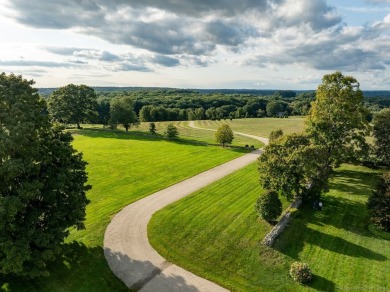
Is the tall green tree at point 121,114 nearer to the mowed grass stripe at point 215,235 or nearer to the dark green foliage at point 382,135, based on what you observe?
the mowed grass stripe at point 215,235

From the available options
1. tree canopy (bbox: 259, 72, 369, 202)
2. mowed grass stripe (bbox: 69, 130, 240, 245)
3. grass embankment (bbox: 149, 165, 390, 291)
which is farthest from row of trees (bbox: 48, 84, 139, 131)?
tree canopy (bbox: 259, 72, 369, 202)

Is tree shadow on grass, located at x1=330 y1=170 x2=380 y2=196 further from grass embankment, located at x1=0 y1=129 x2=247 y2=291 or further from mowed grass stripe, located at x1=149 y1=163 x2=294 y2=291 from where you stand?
grass embankment, located at x1=0 y1=129 x2=247 y2=291

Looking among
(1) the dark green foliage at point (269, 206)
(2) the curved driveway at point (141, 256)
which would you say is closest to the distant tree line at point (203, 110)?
(2) the curved driveway at point (141, 256)

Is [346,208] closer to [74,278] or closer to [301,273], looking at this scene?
[301,273]

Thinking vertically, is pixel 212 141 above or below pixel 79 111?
below

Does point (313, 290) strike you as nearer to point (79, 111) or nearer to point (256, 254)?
point (256, 254)

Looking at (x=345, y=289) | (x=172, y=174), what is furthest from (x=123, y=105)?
(x=345, y=289)
